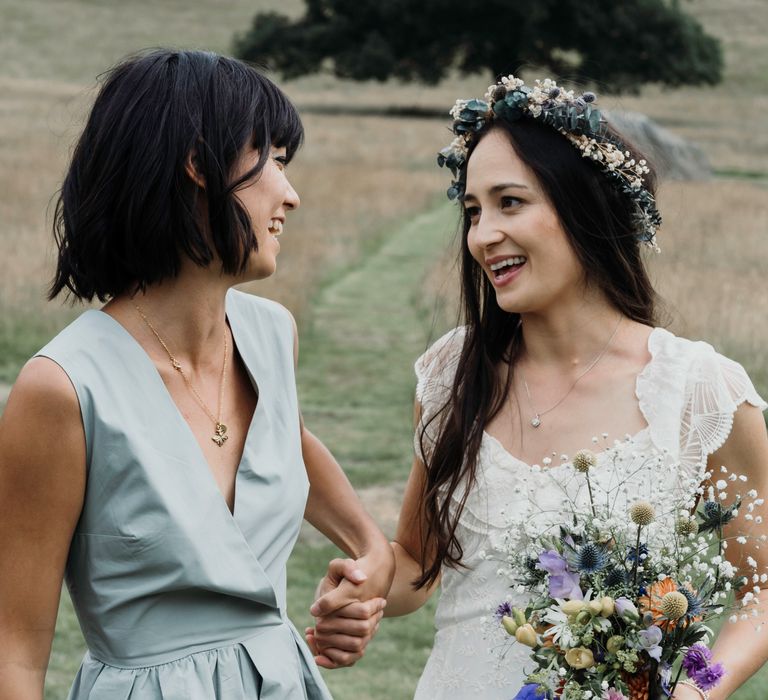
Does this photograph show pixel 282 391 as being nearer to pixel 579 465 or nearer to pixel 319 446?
pixel 319 446

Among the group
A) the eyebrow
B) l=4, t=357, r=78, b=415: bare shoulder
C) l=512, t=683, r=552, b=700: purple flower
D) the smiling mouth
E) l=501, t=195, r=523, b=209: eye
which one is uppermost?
the eyebrow

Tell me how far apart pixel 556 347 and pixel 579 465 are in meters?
0.87

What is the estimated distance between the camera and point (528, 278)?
9.59 feet

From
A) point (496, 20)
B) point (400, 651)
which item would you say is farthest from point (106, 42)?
point (400, 651)

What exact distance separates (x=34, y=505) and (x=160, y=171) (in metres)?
0.67

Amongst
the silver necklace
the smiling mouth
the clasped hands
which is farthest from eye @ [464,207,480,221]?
the clasped hands

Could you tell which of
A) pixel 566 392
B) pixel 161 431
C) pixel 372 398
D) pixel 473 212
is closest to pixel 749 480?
pixel 566 392

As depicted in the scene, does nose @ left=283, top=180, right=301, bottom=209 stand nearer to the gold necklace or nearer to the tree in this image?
the gold necklace

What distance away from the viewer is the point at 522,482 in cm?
275

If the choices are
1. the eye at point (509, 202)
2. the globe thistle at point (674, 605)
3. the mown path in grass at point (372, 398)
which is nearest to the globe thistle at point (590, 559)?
the globe thistle at point (674, 605)

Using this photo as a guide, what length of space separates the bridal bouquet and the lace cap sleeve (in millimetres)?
540

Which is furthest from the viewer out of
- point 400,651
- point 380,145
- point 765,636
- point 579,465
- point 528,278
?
A: point 380,145

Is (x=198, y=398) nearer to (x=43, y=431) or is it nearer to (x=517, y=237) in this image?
(x=43, y=431)

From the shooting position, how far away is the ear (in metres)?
2.41
